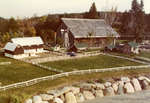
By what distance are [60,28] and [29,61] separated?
2227cm

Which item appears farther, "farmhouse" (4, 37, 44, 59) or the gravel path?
"farmhouse" (4, 37, 44, 59)

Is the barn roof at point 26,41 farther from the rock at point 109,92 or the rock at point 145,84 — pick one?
the rock at point 145,84

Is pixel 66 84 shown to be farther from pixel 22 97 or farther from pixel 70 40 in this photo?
pixel 70 40

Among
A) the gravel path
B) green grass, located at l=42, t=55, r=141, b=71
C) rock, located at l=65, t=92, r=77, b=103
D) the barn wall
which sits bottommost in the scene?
the gravel path

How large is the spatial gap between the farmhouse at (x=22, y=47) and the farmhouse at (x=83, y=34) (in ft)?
34.2

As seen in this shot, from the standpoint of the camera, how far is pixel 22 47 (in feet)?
135

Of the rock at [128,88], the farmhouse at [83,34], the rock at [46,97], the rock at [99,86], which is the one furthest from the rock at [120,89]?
the farmhouse at [83,34]

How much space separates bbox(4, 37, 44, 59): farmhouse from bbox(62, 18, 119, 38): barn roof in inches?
455

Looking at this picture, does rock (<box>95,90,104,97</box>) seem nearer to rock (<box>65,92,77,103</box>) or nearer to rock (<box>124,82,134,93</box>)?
rock (<box>65,92,77,103</box>)

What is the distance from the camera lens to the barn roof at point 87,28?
53875mm

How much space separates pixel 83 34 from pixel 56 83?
29476 millimetres

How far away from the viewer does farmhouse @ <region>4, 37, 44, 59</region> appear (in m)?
39.9

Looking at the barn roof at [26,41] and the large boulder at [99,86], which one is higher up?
the barn roof at [26,41]

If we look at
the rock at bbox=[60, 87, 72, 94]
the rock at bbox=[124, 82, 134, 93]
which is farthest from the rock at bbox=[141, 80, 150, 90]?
the rock at bbox=[60, 87, 72, 94]
